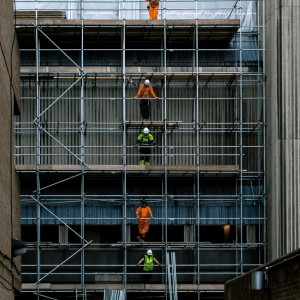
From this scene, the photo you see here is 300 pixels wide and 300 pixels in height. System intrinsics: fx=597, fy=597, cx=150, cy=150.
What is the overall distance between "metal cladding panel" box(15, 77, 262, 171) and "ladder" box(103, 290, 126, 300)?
198 inches

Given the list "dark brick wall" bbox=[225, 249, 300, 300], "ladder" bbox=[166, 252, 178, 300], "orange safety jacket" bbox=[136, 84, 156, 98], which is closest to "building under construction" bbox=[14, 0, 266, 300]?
"ladder" bbox=[166, 252, 178, 300]

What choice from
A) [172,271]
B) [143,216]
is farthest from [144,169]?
[172,271]

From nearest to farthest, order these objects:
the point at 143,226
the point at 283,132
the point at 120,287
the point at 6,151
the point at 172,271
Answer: the point at 6,151 → the point at 172,271 → the point at 283,132 → the point at 120,287 → the point at 143,226

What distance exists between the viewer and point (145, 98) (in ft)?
73.9

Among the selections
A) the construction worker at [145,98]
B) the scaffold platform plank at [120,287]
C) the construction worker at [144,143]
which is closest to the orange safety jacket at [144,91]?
the construction worker at [145,98]

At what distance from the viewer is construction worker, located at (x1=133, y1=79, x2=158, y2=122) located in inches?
891

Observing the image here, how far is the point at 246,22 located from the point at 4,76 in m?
13.6

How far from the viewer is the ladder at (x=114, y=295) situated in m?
21.5

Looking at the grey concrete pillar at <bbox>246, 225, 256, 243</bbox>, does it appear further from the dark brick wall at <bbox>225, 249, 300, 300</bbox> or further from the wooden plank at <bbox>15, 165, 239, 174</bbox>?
the dark brick wall at <bbox>225, 249, 300, 300</bbox>

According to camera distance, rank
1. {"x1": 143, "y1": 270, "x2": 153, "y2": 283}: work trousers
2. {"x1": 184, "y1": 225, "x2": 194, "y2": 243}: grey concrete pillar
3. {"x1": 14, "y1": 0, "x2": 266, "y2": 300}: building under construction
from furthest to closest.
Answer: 1. {"x1": 184, "y1": 225, "x2": 194, "y2": 243}: grey concrete pillar
2. {"x1": 14, "y1": 0, "x2": 266, "y2": 300}: building under construction
3. {"x1": 143, "y1": 270, "x2": 153, "y2": 283}: work trousers

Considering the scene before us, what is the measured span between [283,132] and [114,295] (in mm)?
8561

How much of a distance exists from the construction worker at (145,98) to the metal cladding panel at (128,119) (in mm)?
931

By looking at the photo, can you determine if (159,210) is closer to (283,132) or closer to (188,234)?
(188,234)

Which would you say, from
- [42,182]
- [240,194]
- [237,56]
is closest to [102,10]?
[237,56]
